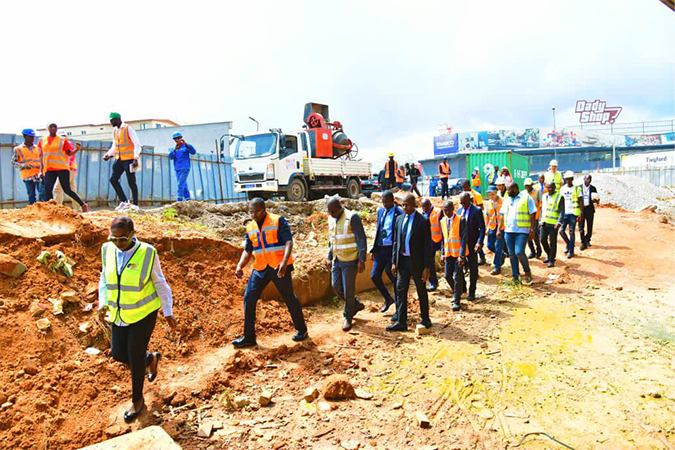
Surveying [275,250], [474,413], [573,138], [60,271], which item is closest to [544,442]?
[474,413]

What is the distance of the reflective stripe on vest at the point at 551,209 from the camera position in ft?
29.7

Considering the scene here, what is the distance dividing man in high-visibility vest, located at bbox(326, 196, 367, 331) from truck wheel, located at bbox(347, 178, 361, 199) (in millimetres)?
9969

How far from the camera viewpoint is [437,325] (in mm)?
6027

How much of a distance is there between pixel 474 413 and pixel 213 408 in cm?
226

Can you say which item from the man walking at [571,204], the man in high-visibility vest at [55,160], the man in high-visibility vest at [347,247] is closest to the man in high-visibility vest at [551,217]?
the man walking at [571,204]

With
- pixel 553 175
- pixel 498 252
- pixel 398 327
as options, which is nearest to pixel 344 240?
pixel 398 327

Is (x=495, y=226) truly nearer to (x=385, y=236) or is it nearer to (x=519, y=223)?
(x=519, y=223)

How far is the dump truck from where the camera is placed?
1277 centimetres

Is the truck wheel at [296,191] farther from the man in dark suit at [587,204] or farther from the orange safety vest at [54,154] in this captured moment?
the man in dark suit at [587,204]

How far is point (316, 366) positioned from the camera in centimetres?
474

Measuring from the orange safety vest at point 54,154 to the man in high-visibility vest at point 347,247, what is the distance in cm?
464

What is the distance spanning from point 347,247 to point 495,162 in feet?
60.3

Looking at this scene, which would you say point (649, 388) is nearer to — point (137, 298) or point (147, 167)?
point (137, 298)

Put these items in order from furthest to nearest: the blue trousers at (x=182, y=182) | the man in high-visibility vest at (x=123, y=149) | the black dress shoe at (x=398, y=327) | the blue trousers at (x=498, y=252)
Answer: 1. the blue trousers at (x=182, y=182)
2. the blue trousers at (x=498, y=252)
3. the man in high-visibility vest at (x=123, y=149)
4. the black dress shoe at (x=398, y=327)
